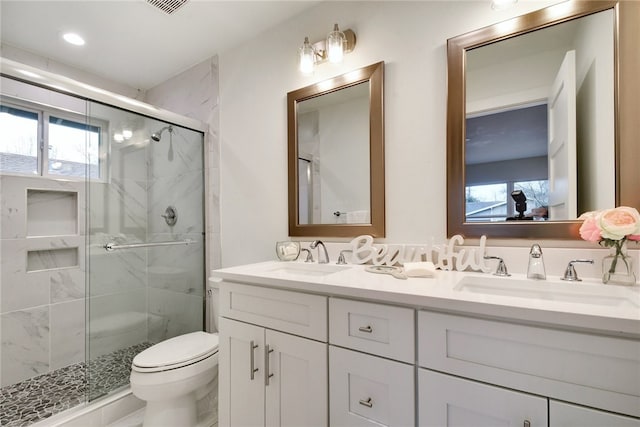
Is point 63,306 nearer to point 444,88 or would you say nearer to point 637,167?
point 444,88

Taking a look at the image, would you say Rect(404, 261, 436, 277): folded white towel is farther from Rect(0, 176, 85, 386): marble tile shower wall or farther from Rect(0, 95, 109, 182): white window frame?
→ Rect(0, 176, 85, 386): marble tile shower wall

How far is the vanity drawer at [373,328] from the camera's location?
82cm

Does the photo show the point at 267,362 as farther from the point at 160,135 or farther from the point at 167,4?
the point at 167,4

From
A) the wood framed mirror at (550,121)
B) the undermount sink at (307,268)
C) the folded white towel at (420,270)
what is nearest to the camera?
the wood framed mirror at (550,121)

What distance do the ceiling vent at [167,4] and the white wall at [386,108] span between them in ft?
1.45

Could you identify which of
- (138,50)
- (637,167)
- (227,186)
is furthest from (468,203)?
(138,50)

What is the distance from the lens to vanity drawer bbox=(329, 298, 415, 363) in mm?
816

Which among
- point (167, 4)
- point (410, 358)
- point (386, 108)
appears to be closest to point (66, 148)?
point (167, 4)

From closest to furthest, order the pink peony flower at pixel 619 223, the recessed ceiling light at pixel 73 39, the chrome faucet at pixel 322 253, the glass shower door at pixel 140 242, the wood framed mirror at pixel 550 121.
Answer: the pink peony flower at pixel 619 223
the wood framed mirror at pixel 550 121
the chrome faucet at pixel 322 253
the glass shower door at pixel 140 242
the recessed ceiling light at pixel 73 39

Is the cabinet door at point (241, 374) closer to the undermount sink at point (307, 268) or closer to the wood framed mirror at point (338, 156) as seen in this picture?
the undermount sink at point (307, 268)

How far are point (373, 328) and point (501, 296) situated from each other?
38 cm

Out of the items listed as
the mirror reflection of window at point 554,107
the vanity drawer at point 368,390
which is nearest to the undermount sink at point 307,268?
the vanity drawer at point 368,390

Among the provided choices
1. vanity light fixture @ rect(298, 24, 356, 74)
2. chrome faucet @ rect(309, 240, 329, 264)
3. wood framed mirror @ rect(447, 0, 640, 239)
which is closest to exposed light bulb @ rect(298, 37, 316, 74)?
vanity light fixture @ rect(298, 24, 356, 74)

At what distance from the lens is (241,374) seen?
117 cm
